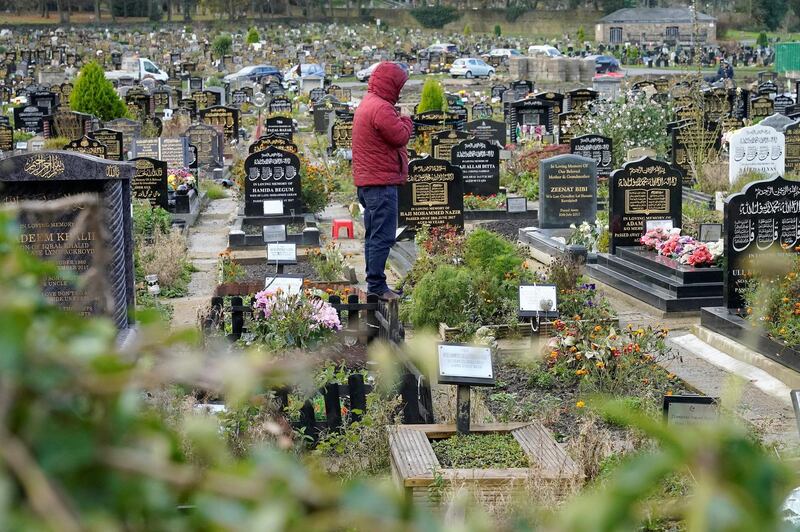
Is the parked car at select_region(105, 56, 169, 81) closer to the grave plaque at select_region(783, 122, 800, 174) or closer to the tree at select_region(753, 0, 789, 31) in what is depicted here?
the grave plaque at select_region(783, 122, 800, 174)

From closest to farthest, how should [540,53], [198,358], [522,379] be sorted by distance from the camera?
1. [198,358]
2. [522,379]
3. [540,53]

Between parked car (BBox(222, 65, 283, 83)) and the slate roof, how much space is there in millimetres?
34509

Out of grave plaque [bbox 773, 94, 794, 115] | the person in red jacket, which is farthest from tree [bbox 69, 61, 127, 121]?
the person in red jacket

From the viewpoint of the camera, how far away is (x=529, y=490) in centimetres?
541

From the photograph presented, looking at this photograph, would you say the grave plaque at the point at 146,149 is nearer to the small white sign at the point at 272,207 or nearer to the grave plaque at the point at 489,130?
the small white sign at the point at 272,207

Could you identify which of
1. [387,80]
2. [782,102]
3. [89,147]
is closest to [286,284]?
[387,80]

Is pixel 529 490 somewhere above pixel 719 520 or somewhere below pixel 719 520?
below

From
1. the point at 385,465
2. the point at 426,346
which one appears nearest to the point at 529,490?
the point at 385,465

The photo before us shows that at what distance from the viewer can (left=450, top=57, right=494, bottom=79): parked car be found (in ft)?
187

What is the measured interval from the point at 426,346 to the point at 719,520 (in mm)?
6918

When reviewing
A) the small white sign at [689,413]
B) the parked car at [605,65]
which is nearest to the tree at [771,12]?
the parked car at [605,65]

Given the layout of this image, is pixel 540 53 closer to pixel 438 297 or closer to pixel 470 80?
pixel 470 80

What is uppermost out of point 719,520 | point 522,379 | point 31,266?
point 31,266

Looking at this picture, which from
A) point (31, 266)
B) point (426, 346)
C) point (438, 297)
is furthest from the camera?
point (438, 297)
